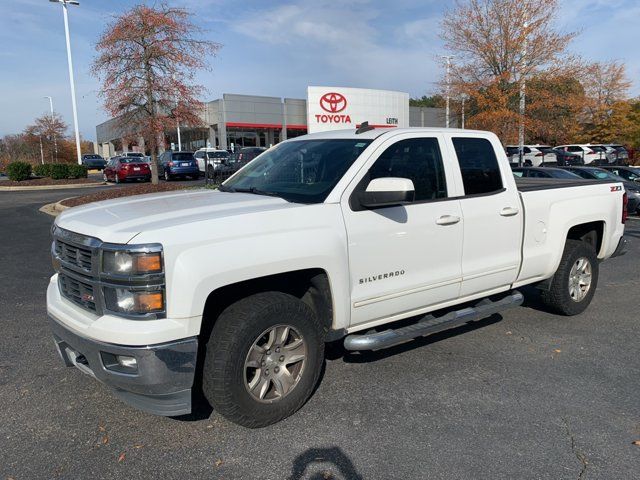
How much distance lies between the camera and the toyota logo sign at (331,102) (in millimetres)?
29222

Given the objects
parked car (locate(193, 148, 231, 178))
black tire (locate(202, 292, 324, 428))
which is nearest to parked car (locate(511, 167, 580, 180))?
black tire (locate(202, 292, 324, 428))

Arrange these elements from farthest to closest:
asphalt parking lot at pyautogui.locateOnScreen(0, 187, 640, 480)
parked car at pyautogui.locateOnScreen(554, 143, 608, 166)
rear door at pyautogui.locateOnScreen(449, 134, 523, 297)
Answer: parked car at pyautogui.locateOnScreen(554, 143, 608, 166) < rear door at pyautogui.locateOnScreen(449, 134, 523, 297) < asphalt parking lot at pyautogui.locateOnScreen(0, 187, 640, 480)

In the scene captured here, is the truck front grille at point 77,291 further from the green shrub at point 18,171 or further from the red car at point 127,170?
the green shrub at point 18,171

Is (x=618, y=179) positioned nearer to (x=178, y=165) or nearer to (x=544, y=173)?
(x=544, y=173)

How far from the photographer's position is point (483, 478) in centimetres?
282

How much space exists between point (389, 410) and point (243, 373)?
3.59ft

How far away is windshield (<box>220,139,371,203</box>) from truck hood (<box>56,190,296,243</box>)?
22 cm

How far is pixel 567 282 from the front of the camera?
5.35 meters

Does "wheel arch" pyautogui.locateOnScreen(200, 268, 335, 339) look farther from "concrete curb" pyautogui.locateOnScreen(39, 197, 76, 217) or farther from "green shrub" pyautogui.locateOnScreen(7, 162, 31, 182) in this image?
"green shrub" pyautogui.locateOnScreen(7, 162, 31, 182)

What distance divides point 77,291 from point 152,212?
26.8 inches

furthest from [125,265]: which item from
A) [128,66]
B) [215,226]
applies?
[128,66]

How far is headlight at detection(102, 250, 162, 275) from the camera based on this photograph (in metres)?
2.81

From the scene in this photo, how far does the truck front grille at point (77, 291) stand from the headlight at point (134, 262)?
309 mm

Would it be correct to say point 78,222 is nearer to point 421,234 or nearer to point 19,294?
point 421,234
